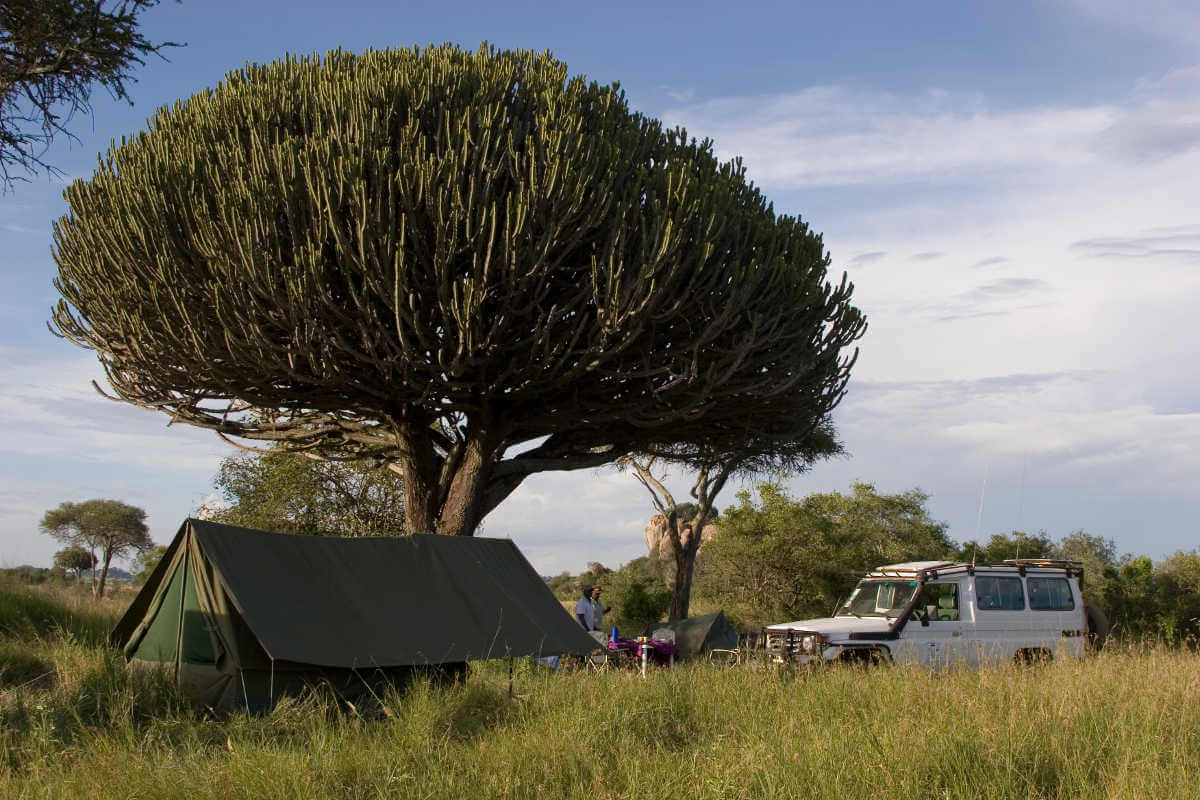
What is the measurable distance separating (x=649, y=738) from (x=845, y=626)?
5.48 m

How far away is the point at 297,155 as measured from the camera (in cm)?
1306

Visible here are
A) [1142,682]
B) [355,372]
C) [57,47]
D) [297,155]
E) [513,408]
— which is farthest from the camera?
[513,408]

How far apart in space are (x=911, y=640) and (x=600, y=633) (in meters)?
4.72

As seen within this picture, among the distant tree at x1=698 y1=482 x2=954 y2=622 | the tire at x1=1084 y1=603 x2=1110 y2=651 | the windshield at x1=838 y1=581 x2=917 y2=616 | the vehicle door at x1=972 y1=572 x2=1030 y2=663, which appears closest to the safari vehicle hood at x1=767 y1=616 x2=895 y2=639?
the windshield at x1=838 y1=581 x2=917 y2=616

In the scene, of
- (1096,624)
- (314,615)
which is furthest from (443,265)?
(1096,624)

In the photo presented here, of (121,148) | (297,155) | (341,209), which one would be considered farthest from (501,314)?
(121,148)

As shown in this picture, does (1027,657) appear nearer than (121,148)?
Yes

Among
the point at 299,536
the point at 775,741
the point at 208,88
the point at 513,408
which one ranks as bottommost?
the point at 775,741

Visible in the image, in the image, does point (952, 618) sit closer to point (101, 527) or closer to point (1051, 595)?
point (1051, 595)

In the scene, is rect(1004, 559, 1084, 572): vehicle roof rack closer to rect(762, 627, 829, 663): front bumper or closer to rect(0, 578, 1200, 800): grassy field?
rect(762, 627, 829, 663): front bumper

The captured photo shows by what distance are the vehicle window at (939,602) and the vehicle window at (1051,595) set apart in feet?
4.34

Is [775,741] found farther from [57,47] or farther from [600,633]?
[57,47]

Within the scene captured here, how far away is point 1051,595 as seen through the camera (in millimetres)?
13383

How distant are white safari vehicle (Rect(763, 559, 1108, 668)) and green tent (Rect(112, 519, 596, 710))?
2800mm
